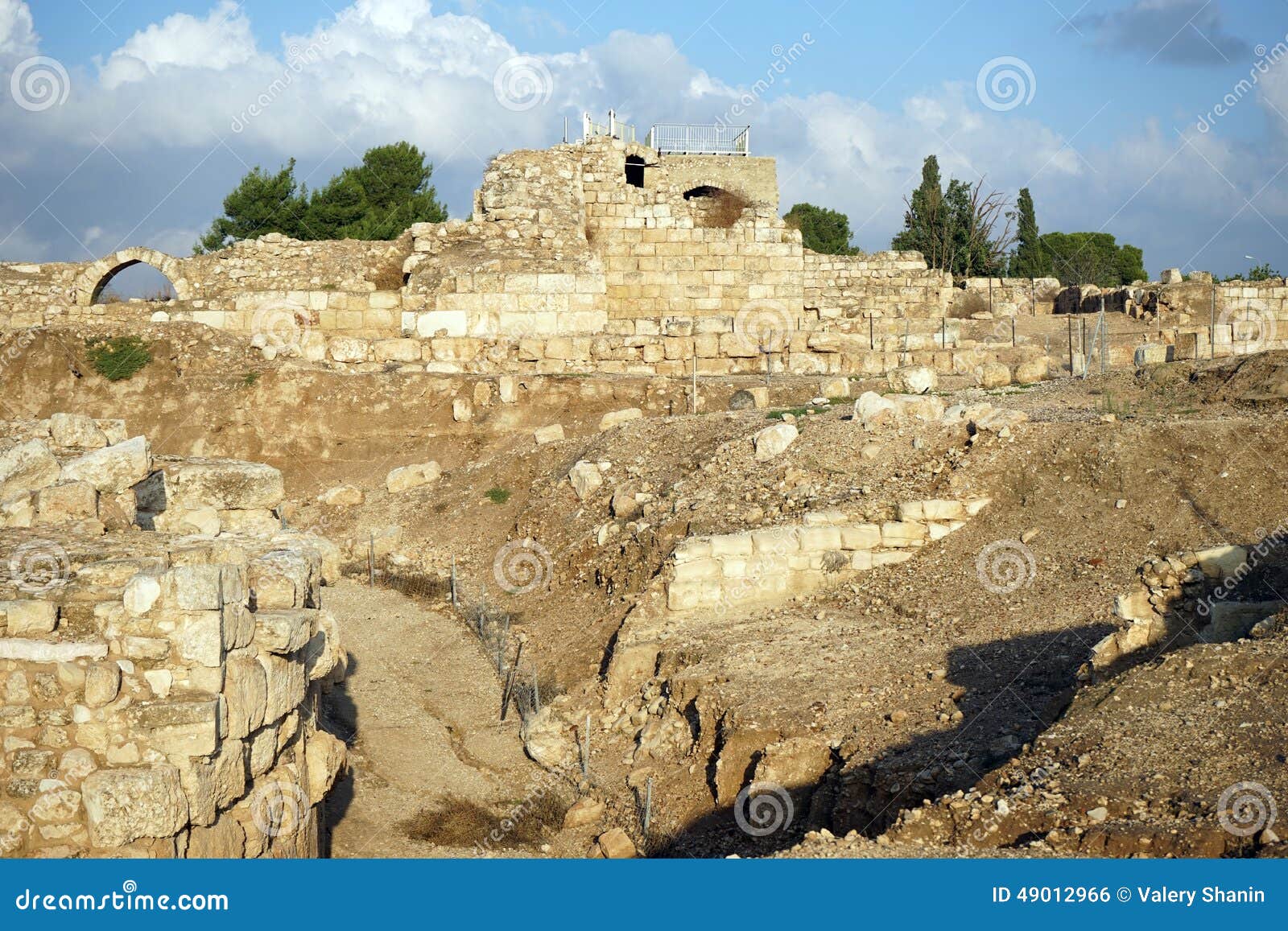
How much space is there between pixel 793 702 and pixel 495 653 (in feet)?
12.6

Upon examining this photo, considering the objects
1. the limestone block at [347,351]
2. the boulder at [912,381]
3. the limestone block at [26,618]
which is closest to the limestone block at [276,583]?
the limestone block at [26,618]

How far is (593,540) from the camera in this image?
14.2 m

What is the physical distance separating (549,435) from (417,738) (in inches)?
297

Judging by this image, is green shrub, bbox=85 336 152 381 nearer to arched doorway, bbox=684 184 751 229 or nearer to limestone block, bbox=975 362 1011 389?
arched doorway, bbox=684 184 751 229

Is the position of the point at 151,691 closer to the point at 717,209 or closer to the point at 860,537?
the point at 860,537

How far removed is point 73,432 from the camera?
9297mm

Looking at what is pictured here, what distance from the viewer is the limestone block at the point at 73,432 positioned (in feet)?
30.3

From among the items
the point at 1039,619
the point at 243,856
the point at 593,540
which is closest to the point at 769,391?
the point at 593,540

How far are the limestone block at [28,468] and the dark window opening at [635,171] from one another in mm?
19914

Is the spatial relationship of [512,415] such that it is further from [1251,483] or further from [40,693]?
[40,693]

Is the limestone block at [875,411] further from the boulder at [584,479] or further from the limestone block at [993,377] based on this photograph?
the limestone block at [993,377]

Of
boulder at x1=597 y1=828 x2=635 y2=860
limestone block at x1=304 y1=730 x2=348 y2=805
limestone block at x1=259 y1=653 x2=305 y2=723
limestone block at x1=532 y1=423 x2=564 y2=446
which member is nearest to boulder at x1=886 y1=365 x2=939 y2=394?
limestone block at x1=532 y1=423 x2=564 y2=446

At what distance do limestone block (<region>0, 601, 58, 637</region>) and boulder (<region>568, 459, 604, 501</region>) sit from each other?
985 centimetres

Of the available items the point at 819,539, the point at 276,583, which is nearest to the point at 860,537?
the point at 819,539
